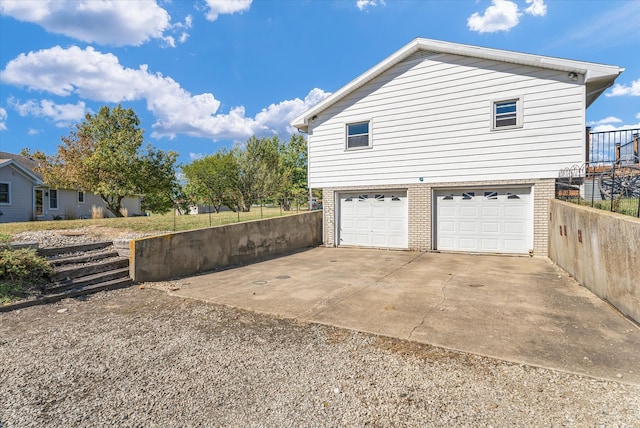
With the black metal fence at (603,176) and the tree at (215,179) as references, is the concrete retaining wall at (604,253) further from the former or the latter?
the tree at (215,179)

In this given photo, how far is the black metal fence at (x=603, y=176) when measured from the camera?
6078mm

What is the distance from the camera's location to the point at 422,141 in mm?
10375

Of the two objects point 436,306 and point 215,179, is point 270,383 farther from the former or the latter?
point 215,179

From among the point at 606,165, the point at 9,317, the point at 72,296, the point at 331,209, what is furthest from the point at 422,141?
the point at 9,317

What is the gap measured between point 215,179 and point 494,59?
86.6ft

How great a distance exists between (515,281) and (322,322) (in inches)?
177

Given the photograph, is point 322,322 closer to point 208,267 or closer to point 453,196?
point 208,267

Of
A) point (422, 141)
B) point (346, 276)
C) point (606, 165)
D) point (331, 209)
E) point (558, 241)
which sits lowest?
point (346, 276)

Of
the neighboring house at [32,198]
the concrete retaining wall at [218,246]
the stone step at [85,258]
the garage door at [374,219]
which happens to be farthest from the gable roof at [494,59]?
the neighboring house at [32,198]

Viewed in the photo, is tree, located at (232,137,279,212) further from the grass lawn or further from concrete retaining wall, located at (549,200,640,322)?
concrete retaining wall, located at (549,200,640,322)

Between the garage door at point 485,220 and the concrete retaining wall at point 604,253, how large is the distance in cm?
200

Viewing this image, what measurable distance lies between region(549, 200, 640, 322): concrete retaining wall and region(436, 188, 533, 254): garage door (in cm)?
200

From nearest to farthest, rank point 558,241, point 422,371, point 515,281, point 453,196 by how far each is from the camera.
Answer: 1. point 422,371
2. point 515,281
3. point 558,241
4. point 453,196

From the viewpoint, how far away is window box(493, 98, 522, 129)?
360 inches
